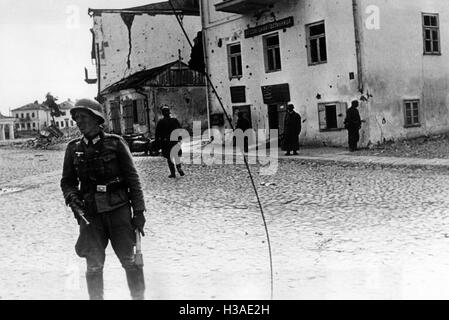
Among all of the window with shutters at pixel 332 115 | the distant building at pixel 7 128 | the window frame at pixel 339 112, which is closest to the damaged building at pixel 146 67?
the window with shutters at pixel 332 115

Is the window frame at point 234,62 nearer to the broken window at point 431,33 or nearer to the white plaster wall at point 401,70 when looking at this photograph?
the white plaster wall at point 401,70

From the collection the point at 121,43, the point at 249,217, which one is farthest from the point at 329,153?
the point at 121,43

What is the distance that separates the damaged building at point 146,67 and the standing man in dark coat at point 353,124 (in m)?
15.3

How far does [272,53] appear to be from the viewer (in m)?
20.5

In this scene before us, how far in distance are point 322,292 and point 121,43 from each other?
31.3 m

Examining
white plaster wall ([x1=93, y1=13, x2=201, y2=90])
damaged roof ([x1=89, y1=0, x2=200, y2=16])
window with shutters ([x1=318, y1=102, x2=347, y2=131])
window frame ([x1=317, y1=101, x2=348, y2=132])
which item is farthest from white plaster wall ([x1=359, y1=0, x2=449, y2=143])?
white plaster wall ([x1=93, y1=13, x2=201, y2=90])

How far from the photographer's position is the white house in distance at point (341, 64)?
1750 centimetres

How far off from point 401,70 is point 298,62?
→ 12.1ft

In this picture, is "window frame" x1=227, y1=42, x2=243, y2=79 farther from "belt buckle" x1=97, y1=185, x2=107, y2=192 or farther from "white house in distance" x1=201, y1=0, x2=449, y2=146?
"belt buckle" x1=97, y1=185, x2=107, y2=192

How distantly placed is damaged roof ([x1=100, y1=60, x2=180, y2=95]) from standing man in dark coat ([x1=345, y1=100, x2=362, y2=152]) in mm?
15939

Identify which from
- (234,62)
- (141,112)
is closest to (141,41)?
(141,112)

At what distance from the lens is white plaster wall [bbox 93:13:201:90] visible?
33.0 metres

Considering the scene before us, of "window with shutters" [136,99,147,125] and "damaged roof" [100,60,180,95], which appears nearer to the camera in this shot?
"damaged roof" [100,60,180,95]

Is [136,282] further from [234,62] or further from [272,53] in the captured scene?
[234,62]
